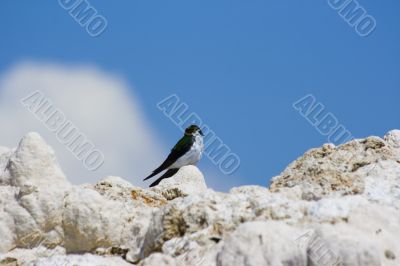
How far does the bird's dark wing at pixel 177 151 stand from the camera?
14227 mm

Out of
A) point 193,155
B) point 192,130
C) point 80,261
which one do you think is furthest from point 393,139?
point 192,130

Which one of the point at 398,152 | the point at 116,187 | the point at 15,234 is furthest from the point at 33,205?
the point at 398,152

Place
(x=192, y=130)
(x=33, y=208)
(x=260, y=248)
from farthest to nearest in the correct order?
1. (x=192, y=130)
2. (x=33, y=208)
3. (x=260, y=248)

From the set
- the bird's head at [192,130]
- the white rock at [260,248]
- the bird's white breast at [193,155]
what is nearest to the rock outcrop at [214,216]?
the white rock at [260,248]

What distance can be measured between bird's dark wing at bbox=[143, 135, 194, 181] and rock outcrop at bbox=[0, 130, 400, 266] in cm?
525

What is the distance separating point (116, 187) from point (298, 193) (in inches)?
95.9

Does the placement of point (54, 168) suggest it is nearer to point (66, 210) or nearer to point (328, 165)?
point (66, 210)

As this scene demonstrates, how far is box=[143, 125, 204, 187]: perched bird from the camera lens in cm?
1420

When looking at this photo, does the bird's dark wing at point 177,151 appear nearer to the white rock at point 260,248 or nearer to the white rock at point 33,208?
the white rock at point 33,208

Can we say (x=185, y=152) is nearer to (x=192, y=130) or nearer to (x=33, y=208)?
(x=192, y=130)

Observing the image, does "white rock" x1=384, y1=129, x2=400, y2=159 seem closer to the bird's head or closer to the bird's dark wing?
the bird's dark wing

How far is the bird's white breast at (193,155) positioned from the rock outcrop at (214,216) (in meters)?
5.22

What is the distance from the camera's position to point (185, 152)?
14312 mm

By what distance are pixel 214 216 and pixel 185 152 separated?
8.31 meters
